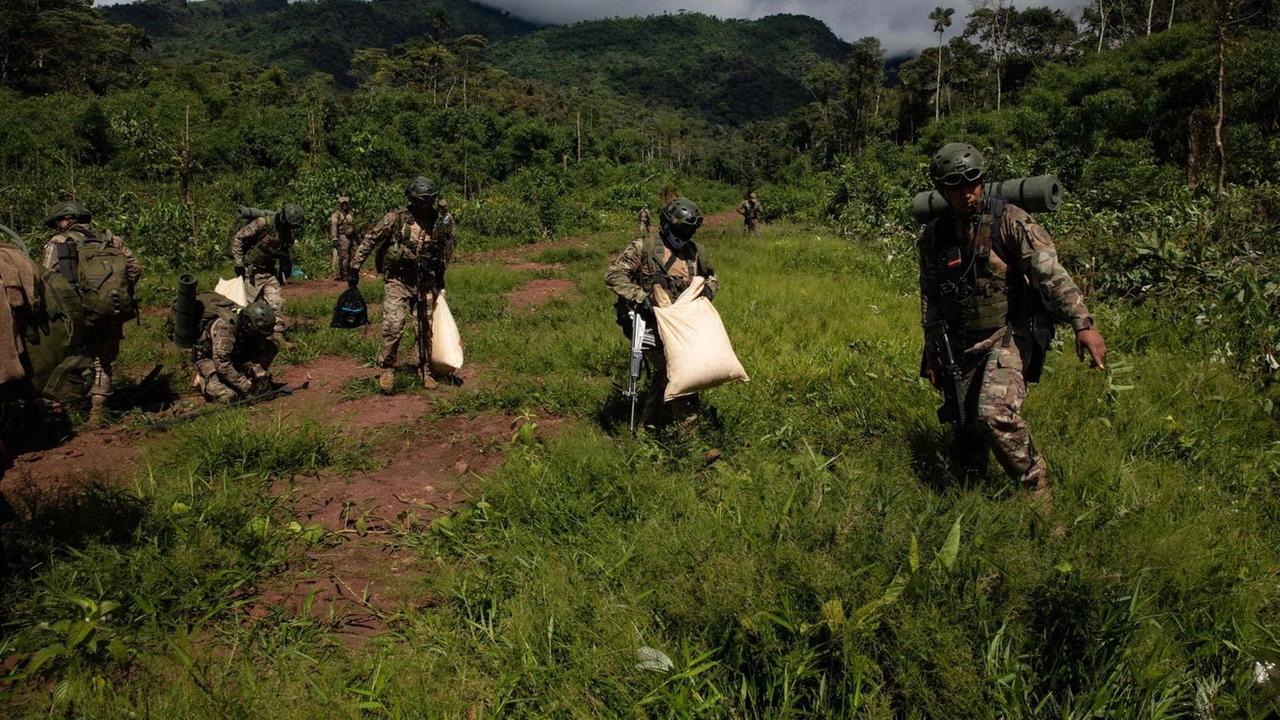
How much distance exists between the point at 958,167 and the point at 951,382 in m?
1.07

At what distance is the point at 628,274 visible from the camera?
15.0 feet

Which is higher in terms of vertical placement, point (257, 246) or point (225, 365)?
point (257, 246)

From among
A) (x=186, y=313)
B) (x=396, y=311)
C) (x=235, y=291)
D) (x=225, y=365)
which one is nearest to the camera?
(x=186, y=313)

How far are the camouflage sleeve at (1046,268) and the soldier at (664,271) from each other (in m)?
1.71

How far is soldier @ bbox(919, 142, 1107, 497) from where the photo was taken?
3.23m

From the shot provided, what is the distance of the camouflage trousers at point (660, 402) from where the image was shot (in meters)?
4.42

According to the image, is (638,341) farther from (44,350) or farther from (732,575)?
(44,350)

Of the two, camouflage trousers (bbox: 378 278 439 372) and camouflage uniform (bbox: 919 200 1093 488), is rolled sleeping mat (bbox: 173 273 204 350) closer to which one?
camouflage trousers (bbox: 378 278 439 372)

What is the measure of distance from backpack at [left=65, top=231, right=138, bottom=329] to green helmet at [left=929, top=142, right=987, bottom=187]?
18.9 ft

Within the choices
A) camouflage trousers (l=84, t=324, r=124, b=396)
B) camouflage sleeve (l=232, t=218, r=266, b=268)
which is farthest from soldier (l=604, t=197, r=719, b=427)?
camouflage sleeve (l=232, t=218, r=266, b=268)

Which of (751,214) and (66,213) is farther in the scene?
(751,214)

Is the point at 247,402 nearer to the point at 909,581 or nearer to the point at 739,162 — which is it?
the point at 909,581

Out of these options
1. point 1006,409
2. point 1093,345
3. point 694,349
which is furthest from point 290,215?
point 1093,345

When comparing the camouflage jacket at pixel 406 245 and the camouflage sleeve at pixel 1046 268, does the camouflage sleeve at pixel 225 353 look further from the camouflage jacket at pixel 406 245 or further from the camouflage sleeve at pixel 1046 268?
the camouflage sleeve at pixel 1046 268
